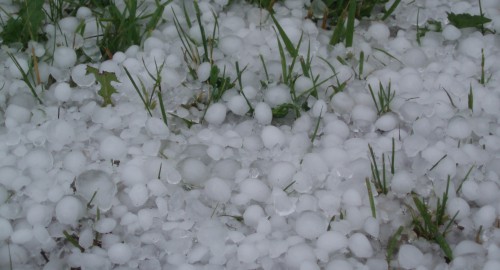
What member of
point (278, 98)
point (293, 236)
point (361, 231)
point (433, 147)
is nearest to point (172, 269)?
point (293, 236)

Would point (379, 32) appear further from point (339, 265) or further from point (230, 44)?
point (339, 265)

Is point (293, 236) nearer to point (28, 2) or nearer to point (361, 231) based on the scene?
point (361, 231)

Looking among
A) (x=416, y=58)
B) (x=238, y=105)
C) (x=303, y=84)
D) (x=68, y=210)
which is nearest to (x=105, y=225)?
(x=68, y=210)

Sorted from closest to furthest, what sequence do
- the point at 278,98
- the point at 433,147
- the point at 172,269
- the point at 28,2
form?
the point at 172,269 < the point at 433,147 < the point at 278,98 < the point at 28,2

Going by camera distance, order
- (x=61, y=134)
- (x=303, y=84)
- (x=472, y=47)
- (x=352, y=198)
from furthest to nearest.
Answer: (x=472, y=47) → (x=303, y=84) → (x=61, y=134) → (x=352, y=198)

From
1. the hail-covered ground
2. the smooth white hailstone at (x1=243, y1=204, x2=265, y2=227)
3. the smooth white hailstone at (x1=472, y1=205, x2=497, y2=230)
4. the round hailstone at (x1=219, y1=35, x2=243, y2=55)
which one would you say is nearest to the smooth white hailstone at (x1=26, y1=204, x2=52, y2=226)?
the hail-covered ground

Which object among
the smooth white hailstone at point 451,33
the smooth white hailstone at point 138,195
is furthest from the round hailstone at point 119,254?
the smooth white hailstone at point 451,33
